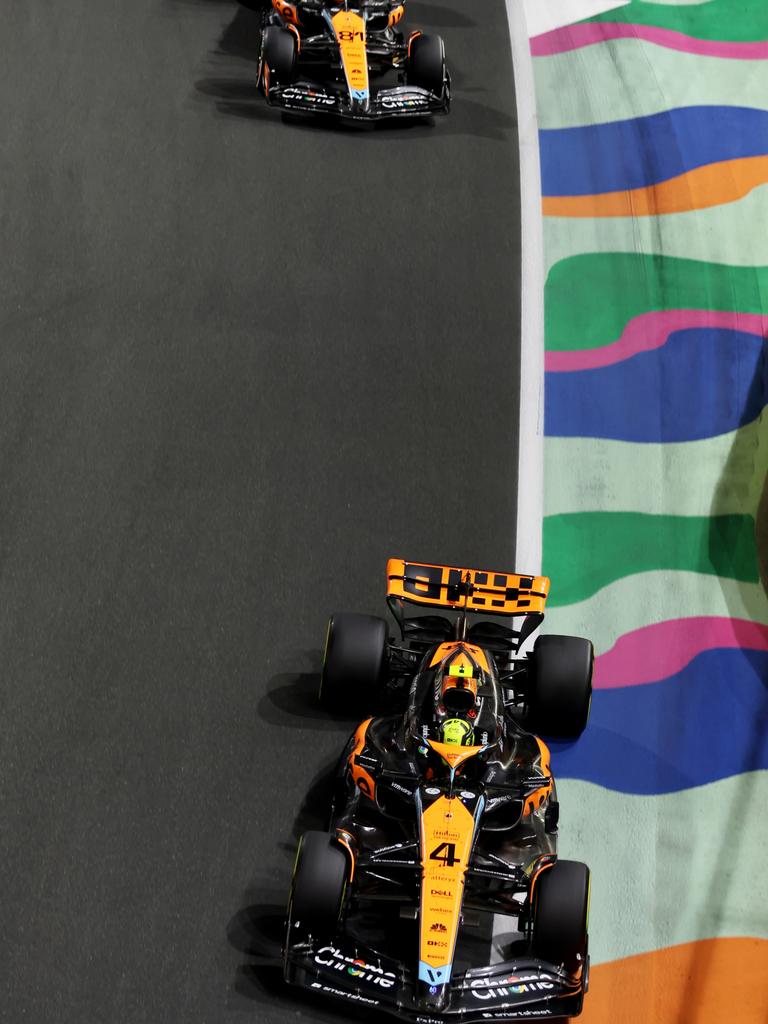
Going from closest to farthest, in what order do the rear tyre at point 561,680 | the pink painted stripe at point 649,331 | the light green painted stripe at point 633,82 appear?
the rear tyre at point 561,680
the pink painted stripe at point 649,331
the light green painted stripe at point 633,82

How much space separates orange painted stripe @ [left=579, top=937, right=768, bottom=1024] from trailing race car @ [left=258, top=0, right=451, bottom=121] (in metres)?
7.50

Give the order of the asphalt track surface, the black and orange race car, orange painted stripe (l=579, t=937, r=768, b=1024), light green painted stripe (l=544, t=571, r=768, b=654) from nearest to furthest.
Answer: the black and orange race car, orange painted stripe (l=579, t=937, r=768, b=1024), the asphalt track surface, light green painted stripe (l=544, t=571, r=768, b=654)

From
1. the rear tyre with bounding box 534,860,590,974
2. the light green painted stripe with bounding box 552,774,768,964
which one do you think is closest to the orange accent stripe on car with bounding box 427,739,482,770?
the rear tyre with bounding box 534,860,590,974

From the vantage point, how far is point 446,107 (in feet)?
40.5

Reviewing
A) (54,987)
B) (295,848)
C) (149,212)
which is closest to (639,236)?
(149,212)

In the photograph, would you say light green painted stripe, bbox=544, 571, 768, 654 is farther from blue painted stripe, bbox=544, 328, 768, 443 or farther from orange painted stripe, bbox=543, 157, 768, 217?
orange painted stripe, bbox=543, 157, 768, 217

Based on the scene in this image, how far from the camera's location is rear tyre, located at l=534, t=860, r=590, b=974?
21.4 ft

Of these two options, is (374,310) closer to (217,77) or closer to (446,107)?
(446,107)

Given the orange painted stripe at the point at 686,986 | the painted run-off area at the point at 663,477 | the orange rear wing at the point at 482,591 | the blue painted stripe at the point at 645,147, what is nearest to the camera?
the orange painted stripe at the point at 686,986

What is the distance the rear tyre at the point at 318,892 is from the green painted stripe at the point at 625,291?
5225mm

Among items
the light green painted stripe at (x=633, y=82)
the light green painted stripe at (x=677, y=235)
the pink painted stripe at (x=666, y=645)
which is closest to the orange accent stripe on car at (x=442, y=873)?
the pink painted stripe at (x=666, y=645)

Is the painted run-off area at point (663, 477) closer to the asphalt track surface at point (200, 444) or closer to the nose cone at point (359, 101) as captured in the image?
the asphalt track surface at point (200, 444)

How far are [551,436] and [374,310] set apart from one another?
1.80 metres

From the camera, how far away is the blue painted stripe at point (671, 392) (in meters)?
10.1
